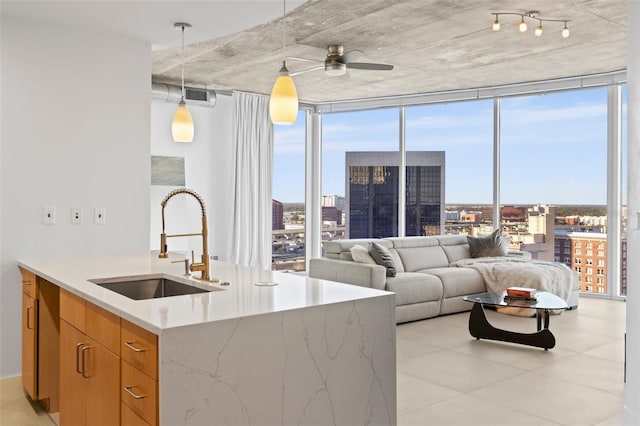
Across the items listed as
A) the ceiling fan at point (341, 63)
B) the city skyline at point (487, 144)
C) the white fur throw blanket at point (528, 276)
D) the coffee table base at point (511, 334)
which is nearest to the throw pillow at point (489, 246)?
the white fur throw blanket at point (528, 276)

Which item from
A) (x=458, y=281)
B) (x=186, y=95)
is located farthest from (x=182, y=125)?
(x=186, y=95)

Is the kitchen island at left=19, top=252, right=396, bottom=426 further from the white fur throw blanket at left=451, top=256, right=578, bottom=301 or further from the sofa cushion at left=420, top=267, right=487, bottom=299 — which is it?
the white fur throw blanket at left=451, top=256, right=578, bottom=301

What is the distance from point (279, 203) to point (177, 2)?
5.97 metres

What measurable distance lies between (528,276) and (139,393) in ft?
16.7

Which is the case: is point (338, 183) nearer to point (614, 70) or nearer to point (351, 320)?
point (614, 70)

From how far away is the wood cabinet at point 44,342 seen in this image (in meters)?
3.36

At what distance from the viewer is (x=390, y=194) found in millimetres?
9312

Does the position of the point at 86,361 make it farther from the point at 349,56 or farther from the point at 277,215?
the point at 277,215

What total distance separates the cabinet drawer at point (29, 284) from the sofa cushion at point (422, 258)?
417 cm

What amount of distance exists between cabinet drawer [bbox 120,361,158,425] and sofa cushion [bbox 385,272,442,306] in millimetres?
3887

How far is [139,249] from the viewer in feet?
14.6

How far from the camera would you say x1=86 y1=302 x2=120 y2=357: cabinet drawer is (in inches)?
87.0

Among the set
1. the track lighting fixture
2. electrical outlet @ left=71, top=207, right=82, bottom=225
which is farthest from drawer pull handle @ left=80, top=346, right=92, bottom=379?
the track lighting fixture

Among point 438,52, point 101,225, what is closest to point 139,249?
point 101,225
